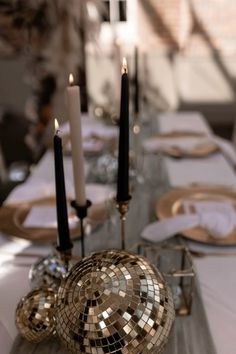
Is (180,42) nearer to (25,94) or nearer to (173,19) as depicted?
(173,19)

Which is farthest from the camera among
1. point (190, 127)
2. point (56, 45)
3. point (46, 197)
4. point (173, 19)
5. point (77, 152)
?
point (173, 19)

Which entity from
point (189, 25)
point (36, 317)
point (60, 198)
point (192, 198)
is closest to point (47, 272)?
point (36, 317)

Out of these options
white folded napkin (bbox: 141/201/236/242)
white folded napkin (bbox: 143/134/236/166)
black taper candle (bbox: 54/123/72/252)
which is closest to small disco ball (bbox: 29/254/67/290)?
black taper candle (bbox: 54/123/72/252)

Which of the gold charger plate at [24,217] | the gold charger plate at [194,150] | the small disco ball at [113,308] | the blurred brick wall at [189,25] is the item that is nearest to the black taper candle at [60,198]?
the small disco ball at [113,308]

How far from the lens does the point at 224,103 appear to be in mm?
2934

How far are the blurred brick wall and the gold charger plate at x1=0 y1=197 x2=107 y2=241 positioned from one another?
213cm

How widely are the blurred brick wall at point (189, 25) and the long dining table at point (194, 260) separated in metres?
1.72

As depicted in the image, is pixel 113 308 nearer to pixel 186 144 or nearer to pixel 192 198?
pixel 192 198

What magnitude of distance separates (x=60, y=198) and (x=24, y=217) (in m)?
0.49

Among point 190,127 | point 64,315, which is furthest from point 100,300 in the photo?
point 190,127

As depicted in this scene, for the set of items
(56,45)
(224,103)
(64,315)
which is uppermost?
(56,45)

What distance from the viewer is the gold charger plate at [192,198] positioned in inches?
35.0

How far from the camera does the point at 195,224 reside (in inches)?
35.4

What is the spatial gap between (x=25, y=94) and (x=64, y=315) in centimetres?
325
